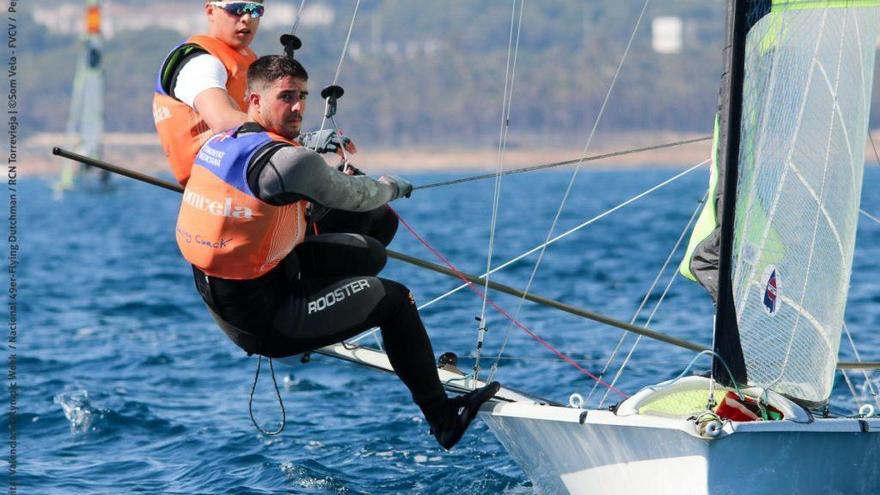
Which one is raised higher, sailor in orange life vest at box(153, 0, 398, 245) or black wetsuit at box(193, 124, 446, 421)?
sailor in orange life vest at box(153, 0, 398, 245)

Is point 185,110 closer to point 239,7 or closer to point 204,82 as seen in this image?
point 204,82

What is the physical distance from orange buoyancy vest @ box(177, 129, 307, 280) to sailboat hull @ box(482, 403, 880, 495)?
98cm

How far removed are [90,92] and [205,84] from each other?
48.5 metres

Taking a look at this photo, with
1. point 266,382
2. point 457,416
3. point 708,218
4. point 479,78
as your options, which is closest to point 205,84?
point 457,416

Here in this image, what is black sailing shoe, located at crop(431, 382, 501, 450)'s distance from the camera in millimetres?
4547

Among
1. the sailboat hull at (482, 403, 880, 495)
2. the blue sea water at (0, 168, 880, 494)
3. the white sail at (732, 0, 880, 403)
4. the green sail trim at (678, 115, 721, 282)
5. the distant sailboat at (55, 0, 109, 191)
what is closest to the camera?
the sailboat hull at (482, 403, 880, 495)

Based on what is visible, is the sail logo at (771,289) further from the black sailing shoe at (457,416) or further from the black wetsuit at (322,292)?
the black wetsuit at (322,292)

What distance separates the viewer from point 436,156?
113 m

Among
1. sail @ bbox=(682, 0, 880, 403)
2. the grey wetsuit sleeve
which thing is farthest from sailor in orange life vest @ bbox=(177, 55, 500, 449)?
sail @ bbox=(682, 0, 880, 403)

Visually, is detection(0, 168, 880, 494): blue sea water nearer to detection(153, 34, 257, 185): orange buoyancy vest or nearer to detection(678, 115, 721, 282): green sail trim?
detection(678, 115, 721, 282): green sail trim

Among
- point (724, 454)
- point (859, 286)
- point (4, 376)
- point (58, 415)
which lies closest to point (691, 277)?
point (724, 454)

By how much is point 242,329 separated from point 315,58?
455 ft

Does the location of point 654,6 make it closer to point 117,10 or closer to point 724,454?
point 117,10

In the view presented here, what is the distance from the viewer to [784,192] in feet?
15.6
